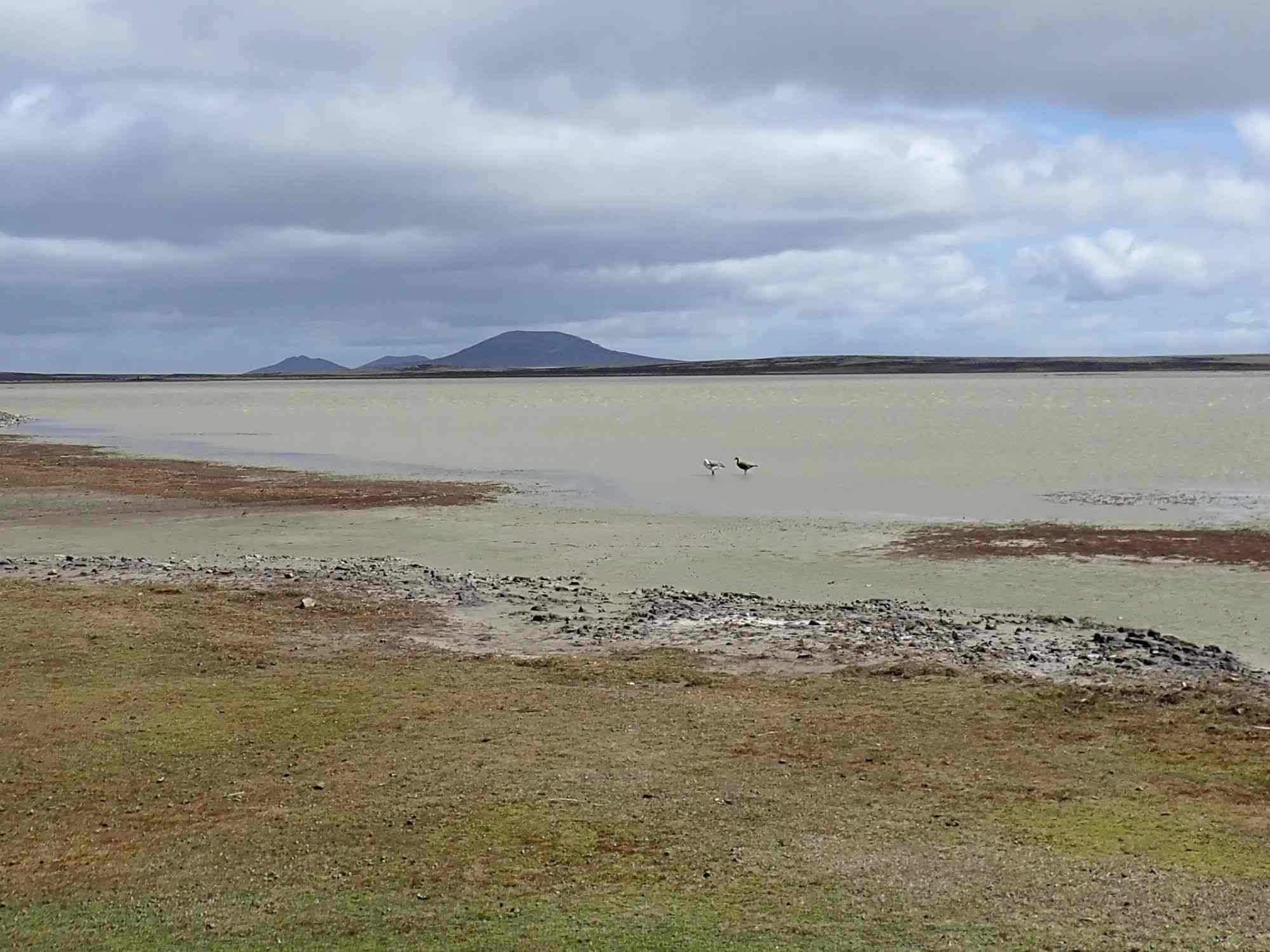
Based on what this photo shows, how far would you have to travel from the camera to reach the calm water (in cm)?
3375

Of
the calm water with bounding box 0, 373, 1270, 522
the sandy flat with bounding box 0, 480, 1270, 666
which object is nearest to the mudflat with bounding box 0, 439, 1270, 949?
the sandy flat with bounding box 0, 480, 1270, 666

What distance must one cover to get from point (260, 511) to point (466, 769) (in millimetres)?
23111

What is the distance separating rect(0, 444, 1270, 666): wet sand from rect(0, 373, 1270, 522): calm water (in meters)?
4.07

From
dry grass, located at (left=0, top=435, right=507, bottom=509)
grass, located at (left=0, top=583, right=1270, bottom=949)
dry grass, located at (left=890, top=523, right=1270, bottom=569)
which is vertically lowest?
grass, located at (left=0, top=583, right=1270, bottom=949)

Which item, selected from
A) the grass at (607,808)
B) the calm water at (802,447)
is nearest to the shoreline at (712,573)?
the grass at (607,808)

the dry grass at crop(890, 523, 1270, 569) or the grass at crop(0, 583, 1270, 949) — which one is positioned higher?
the dry grass at crop(890, 523, 1270, 569)

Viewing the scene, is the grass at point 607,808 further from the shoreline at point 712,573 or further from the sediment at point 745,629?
the shoreline at point 712,573

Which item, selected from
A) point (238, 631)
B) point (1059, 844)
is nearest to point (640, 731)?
point (1059, 844)

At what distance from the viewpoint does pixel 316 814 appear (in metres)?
9.16

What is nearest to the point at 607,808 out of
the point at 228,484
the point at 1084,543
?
the point at 1084,543

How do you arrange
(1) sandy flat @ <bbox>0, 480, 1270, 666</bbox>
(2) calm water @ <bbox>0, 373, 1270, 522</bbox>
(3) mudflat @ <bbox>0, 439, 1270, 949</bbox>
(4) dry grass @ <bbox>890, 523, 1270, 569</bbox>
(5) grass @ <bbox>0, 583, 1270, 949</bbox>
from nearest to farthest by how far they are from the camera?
(5) grass @ <bbox>0, 583, 1270, 949</bbox> < (3) mudflat @ <bbox>0, 439, 1270, 949</bbox> < (1) sandy flat @ <bbox>0, 480, 1270, 666</bbox> < (4) dry grass @ <bbox>890, 523, 1270, 569</bbox> < (2) calm water @ <bbox>0, 373, 1270, 522</bbox>

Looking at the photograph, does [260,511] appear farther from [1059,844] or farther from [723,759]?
[1059,844]

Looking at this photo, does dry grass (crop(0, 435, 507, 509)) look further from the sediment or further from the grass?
the grass

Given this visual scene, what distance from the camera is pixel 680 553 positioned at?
79.6ft
